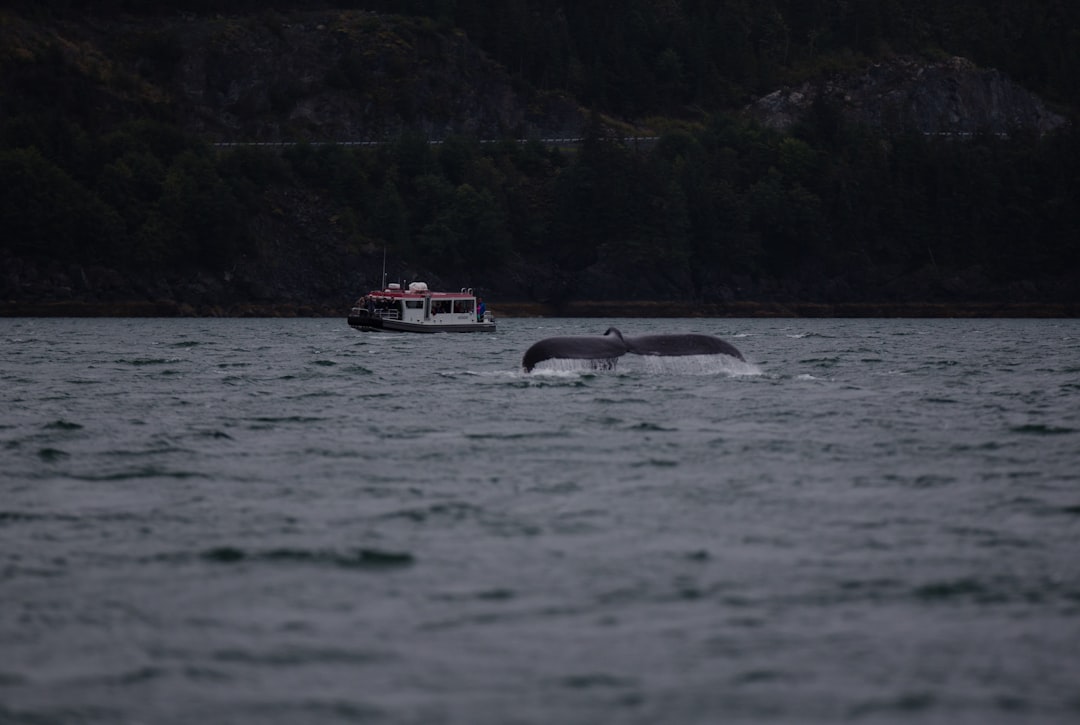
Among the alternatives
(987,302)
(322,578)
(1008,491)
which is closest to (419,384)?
(1008,491)

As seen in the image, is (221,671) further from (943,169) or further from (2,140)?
(943,169)

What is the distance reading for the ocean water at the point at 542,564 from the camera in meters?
11.8

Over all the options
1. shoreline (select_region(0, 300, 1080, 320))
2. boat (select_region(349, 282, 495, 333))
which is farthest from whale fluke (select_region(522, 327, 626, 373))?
shoreline (select_region(0, 300, 1080, 320))

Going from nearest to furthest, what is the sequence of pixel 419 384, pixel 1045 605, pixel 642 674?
pixel 642 674
pixel 1045 605
pixel 419 384

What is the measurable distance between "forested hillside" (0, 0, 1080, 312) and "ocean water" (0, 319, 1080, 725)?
110 meters

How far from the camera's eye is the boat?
93.8m

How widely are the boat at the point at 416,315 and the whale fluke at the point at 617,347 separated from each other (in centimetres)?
5316

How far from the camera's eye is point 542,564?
16344mm

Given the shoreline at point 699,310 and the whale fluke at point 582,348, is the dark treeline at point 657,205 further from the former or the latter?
the whale fluke at point 582,348

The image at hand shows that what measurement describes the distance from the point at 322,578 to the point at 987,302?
6047 inches

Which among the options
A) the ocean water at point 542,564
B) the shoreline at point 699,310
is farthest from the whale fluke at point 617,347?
the shoreline at point 699,310

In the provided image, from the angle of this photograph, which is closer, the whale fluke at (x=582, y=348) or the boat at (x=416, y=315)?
the whale fluke at (x=582, y=348)

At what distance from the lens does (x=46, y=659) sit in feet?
41.8

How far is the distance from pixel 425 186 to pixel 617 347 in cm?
12369
